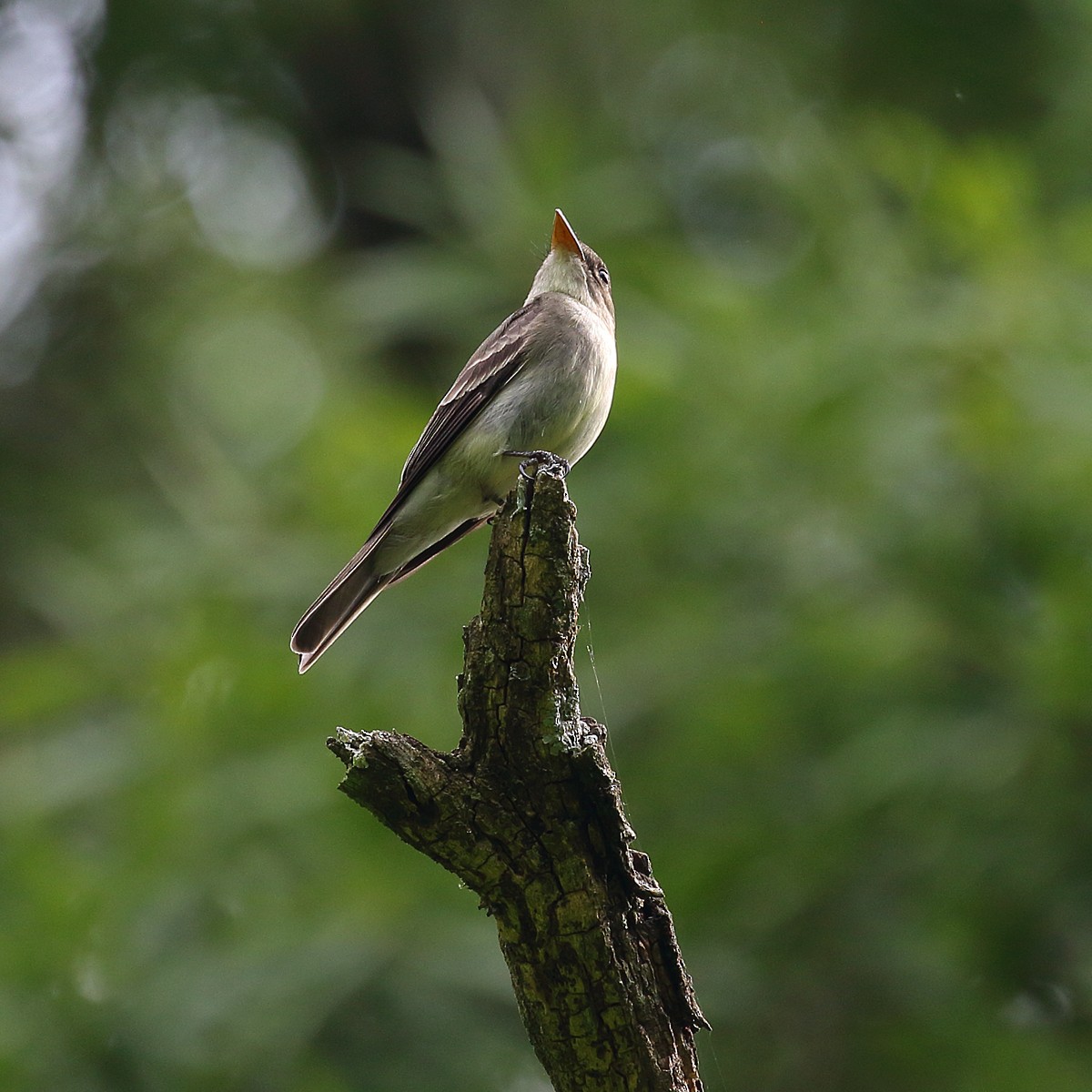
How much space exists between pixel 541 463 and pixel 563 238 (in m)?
2.34

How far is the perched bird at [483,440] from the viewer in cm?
564

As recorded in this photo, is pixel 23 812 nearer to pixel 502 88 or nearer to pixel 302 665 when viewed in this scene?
pixel 302 665

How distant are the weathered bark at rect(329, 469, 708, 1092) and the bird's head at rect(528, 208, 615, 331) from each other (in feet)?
11.6

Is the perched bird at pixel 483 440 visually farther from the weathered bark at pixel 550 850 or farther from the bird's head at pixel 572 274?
the weathered bark at pixel 550 850

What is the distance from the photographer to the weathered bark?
314 centimetres

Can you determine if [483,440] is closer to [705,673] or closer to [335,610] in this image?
[335,610]

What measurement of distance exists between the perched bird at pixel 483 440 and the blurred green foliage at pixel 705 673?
61cm

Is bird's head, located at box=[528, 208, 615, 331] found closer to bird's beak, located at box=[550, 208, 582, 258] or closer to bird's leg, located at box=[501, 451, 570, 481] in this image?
bird's beak, located at box=[550, 208, 582, 258]

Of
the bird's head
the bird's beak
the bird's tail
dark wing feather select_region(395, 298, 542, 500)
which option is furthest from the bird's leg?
the bird's beak

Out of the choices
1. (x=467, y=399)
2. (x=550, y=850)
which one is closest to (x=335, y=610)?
(x=467, y=399)

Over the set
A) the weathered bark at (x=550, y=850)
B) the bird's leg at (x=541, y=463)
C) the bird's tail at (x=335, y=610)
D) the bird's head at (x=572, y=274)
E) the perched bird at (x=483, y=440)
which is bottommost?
the weathered bark at (x=550, y=850)

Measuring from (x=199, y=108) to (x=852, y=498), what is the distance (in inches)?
301

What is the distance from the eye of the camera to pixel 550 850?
3.25 metres

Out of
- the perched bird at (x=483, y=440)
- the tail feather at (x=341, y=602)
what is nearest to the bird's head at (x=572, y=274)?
the perched bird at (x=483, y=440)
